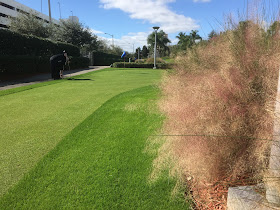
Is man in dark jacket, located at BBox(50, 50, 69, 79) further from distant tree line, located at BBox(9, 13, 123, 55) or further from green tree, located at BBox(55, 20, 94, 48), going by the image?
green tree, located at BBox(55, 20, 94, 48)

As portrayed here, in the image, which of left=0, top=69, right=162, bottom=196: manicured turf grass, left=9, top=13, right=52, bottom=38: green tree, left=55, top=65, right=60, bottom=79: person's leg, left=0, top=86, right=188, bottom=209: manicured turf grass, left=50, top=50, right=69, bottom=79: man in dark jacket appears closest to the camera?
left=0, top=86, right=188, bottom=209: manicured turf grass

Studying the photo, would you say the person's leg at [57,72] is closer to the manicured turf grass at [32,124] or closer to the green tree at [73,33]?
the manicured turf grass at [32,124]

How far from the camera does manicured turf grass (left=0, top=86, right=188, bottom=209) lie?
1825mm

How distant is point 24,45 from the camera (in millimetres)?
13242

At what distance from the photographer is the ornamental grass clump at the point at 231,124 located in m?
1.65

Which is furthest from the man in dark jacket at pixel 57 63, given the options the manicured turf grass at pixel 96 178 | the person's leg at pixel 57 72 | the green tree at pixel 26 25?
the green tree at pixel 26 25

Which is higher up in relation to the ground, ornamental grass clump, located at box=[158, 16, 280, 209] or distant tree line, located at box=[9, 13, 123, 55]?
distant tree line, located at box=[9, 13, 123, 55]

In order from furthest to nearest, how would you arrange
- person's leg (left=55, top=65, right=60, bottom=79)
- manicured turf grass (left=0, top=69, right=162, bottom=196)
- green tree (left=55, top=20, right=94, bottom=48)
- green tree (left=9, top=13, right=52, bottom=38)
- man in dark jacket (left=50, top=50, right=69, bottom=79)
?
1. green tree (left=55, top=20, right=94, bottom=48)
2. green tree (left=9, top=13, right=52, bottom=38)
3. person's leg (left=55, top=65, right=60, bottom=79)
4. man in dark jacket (left=50, top=50, right=69, bottom=79)
5. manicured turf grass (left=0, top=69, right=162, bottom=196)

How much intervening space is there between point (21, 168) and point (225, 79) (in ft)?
7.98

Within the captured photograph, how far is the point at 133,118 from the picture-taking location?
3.81m

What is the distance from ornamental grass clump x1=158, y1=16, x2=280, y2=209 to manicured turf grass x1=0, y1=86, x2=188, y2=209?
0.32 m

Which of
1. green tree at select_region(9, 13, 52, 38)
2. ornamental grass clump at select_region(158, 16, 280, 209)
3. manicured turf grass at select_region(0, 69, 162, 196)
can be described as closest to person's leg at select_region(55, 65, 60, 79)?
manicured turf grass at select_region(0, 69, 162, 196)

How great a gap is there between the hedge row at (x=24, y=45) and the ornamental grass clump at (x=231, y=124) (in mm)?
12830

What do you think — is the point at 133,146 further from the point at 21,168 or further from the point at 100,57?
the point at 100,57
